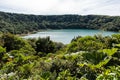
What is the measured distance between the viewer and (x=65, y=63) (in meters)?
7.77

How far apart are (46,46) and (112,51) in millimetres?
58418

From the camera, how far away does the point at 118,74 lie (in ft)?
15.0

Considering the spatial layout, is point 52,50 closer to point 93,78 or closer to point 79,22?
point 93,78

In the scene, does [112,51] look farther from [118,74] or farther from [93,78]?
[118,74]

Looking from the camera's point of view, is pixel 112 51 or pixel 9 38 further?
pixel 9 38

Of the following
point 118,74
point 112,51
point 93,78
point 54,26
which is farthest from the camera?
point 54,26

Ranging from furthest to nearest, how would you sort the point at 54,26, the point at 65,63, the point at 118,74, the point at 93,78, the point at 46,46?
1. the point at 54,26
2. the point at 46,46
3. the point at 65,63
4. the point at 93,78
5. the point at 118,74

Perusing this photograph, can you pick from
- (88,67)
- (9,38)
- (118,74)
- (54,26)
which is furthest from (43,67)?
(54,26)

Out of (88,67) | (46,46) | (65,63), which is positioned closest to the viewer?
(88,67)

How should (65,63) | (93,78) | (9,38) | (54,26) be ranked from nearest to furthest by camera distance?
1. (93,78)
2. (65,63)
3. (9,38)
4. (54,26)

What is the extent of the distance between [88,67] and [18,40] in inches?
1879

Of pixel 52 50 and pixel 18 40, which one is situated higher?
pixel 18 40

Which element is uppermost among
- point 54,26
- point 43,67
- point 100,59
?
point 100,59

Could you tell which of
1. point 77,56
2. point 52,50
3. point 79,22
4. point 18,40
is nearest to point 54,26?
point 79,22
